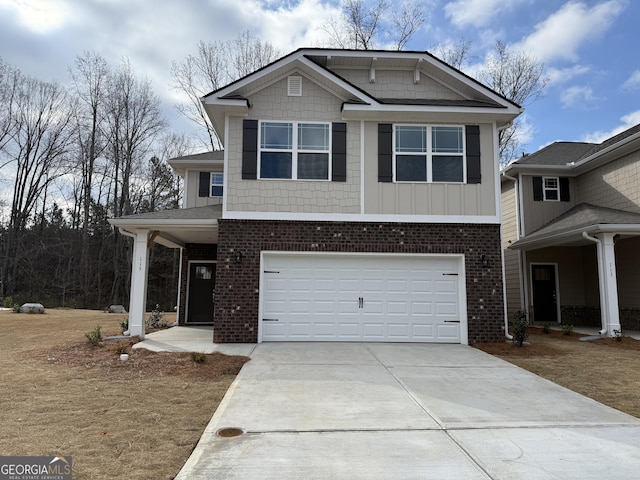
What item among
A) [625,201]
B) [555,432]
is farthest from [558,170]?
[555,432]

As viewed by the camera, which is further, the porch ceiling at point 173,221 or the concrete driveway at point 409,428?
the porch ceiling at point 173,221

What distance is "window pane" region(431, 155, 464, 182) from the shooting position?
10.5 metres

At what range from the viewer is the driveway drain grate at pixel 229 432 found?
4355mm

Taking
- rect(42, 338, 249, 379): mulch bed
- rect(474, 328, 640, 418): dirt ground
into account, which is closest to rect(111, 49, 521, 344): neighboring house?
rect(474, 328, 640, 418): dirt ground

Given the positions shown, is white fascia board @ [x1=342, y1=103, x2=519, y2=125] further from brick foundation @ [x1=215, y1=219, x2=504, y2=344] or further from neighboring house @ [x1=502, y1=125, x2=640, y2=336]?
neighboring house @ [x1=502, y1=125, x2=640, y2=336]

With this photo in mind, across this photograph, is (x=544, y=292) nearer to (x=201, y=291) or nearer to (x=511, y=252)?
(x=511, y=252)

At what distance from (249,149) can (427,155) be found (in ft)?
13.9

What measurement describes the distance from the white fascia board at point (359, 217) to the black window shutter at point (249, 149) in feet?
3.02

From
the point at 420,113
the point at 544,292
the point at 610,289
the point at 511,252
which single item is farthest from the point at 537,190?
the point at 420,113

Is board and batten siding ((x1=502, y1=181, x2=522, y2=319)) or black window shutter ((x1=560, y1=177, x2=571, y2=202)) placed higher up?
Answer: black window shutter ((x1=560, y1=177, x2=571, y2=202))

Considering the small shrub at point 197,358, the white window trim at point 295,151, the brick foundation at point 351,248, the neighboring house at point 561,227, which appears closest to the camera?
the small shrub at point 197,358

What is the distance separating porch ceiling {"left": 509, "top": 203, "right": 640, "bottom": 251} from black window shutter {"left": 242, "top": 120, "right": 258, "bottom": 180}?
8580 mm

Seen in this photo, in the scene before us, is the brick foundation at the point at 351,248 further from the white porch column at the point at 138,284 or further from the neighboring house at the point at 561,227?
the neighboring house at the point at 561,227

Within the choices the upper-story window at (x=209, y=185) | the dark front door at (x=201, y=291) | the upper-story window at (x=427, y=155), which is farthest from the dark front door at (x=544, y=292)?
the upper-story window at (x=209, y=185)
